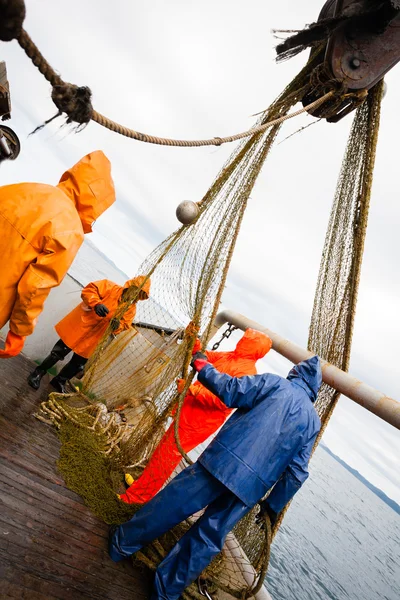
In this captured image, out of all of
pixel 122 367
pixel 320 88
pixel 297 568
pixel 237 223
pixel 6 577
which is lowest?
pixel 297 568

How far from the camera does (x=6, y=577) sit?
1.85 m

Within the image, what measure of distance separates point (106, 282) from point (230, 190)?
2.77 meters

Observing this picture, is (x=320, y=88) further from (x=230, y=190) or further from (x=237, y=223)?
(x=237, y=223)

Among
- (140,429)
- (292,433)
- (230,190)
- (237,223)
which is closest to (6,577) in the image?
(140,429)

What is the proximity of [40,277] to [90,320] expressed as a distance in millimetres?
2371

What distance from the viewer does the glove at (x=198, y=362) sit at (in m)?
2.79

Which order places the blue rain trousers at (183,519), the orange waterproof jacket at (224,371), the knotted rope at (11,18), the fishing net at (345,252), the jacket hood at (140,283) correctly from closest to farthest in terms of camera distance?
the knotted rope at (11,18) < the blue rain trousers at (183,519) < the fishing net at (345,252) < the orange waterproof jacket at (224,371) < the jacket hood at (140,283)

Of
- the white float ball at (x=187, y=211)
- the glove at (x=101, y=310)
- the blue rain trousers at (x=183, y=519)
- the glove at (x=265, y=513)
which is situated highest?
the white float ball at (x=187, y=211)

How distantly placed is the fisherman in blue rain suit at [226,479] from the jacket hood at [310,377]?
0.58 ft

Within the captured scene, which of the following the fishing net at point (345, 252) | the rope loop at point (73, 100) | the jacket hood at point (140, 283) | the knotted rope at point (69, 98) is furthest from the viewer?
the jacket hood at point (140, 283)

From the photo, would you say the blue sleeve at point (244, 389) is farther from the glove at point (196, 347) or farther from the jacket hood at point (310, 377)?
the glove at point (196, 347)

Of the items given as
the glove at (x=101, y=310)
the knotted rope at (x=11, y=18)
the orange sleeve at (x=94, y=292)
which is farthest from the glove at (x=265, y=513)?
the knotted rope at (x=11, y=18)

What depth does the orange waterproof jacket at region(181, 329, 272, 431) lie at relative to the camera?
3.90 meters

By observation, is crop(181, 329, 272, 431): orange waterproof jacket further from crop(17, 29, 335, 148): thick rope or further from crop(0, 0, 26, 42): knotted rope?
crop(0, 0, 26, 42): knotted rope
